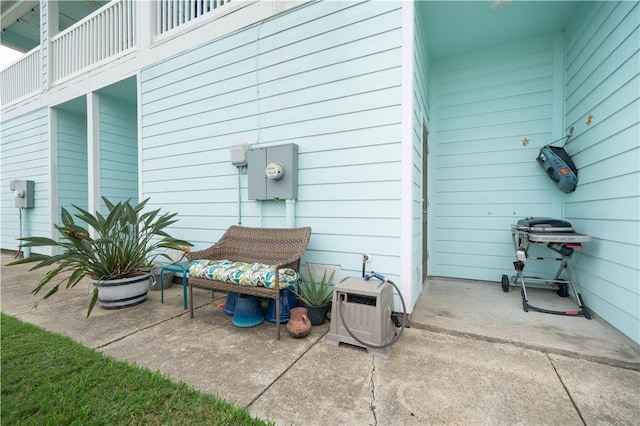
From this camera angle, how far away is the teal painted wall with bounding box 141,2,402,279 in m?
2.38

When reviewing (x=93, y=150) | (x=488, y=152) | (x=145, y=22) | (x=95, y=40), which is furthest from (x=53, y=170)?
(x=488, y=152)

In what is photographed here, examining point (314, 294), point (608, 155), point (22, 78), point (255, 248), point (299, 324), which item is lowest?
point (299, 324)

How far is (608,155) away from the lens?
2.23 meters

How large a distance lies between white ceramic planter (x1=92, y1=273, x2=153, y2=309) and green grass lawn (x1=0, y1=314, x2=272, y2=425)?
840 millimetres

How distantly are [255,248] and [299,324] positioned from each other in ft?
3.26

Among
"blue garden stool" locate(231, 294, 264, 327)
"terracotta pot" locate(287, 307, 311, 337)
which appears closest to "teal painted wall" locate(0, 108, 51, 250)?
"blue garden stool" locate(231, 294, 264, 327)

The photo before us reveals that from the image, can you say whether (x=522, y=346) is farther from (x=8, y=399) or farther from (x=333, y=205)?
(x=8, y=399)

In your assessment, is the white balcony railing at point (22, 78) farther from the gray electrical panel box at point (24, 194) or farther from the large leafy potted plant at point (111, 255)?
the large leafy potted plant at point (111, 255)

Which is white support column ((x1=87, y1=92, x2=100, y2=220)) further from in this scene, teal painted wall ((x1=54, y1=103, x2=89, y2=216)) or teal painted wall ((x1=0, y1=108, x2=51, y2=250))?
teal painted wall ((x1=0, y1=108, x2=51, y2=250))

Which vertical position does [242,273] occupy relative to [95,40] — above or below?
below

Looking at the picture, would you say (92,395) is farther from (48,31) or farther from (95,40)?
(48,31)

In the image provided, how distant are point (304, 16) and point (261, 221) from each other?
7.45 ft

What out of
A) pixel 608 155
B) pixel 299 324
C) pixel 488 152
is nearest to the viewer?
pixel 299 324

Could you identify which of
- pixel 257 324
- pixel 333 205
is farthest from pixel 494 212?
pixel 257 324
